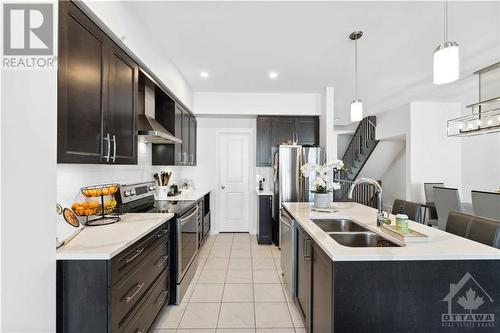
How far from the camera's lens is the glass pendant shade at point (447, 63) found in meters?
1.61

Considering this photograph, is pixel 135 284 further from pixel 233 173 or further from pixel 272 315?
pixel 233 173

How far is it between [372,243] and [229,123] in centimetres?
386

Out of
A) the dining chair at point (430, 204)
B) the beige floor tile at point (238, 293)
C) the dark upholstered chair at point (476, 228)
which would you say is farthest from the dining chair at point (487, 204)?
the beige floor tile at point (238, 293)

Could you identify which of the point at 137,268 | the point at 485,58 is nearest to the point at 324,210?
the point at 137,268

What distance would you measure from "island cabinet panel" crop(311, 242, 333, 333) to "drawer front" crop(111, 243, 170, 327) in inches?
48.2

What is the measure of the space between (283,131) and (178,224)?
294cm

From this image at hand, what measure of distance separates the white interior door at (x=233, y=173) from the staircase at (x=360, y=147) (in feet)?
10.2

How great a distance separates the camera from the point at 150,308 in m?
1.90

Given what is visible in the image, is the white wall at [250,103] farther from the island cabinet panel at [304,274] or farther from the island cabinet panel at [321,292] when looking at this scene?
the island cabinet panel at [321,292]

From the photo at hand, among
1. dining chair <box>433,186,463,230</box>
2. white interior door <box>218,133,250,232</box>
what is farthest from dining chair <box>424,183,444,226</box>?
white interior door <box>218,133,250,232</box>

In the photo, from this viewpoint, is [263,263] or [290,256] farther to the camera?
[263,263]

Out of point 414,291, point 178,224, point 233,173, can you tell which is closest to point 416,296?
point 414,291

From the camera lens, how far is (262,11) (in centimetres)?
220

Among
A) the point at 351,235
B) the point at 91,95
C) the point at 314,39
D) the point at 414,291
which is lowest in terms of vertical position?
the point at 414,291
